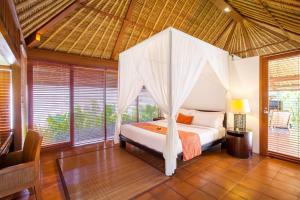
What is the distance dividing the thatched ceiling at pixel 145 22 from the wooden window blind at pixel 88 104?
24.8 inches

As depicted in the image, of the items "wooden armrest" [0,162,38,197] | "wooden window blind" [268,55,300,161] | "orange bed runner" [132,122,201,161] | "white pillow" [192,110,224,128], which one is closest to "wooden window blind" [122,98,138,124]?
"white pillow" [192,110,224,128]

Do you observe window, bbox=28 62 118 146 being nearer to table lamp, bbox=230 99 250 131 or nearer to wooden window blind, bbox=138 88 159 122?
wooden window blind, bbox=138 88 159 122

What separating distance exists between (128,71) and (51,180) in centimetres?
259

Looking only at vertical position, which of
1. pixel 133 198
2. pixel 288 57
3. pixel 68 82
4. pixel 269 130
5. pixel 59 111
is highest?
pixel 288 57

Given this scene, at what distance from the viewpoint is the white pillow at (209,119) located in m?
3.80

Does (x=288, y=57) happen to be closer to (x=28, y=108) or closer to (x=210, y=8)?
(x=210, y=8)

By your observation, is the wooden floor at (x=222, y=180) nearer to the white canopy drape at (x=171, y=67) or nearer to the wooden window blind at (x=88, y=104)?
the white canopy drape at (x=171, y=67)

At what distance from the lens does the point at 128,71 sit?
379cm

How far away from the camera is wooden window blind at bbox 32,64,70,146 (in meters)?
3.74

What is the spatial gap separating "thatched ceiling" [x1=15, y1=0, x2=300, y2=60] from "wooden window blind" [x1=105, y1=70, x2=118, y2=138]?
641mm

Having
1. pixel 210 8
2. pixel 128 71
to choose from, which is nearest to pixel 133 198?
pixel 128 71

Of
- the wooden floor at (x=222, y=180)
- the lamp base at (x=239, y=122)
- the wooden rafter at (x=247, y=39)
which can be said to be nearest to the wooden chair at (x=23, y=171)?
the wooden floor at (x=222, y=180)

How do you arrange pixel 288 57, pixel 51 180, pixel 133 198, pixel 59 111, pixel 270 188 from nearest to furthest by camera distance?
pixel 133 198
pixel 270 188
pixel 51 180
pixel 288 57
pixel 59 111

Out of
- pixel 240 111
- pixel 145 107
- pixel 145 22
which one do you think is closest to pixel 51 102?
pixel 145 107
